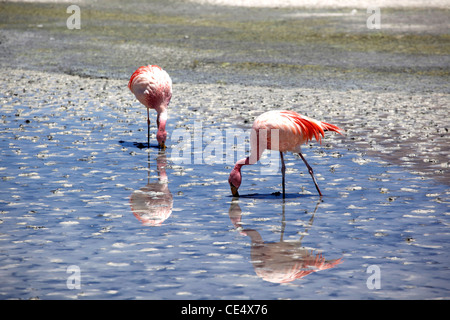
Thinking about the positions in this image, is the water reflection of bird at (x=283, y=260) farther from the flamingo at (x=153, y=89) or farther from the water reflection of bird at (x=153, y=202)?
the flamingo at (x=153, y=89)

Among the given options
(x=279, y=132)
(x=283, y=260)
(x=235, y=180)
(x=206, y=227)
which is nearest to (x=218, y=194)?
(x=235, y=180)

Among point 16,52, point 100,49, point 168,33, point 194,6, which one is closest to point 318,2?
point 194,6

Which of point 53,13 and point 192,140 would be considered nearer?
point 192,140

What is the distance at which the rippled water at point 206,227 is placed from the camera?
6164 millimetres

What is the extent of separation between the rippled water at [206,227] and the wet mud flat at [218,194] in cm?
2

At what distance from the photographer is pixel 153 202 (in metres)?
8.93

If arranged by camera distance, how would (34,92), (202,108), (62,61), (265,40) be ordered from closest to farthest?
(202,108) < (34,92) < (62,61) < (265,40)

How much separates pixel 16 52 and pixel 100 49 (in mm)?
3214

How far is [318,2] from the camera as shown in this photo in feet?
137

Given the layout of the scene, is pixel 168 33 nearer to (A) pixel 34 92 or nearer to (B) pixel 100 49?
(B) pixel 100 49

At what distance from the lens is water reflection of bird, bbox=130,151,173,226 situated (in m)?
8.19

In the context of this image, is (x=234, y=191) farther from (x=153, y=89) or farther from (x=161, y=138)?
(x=153, y=89)
